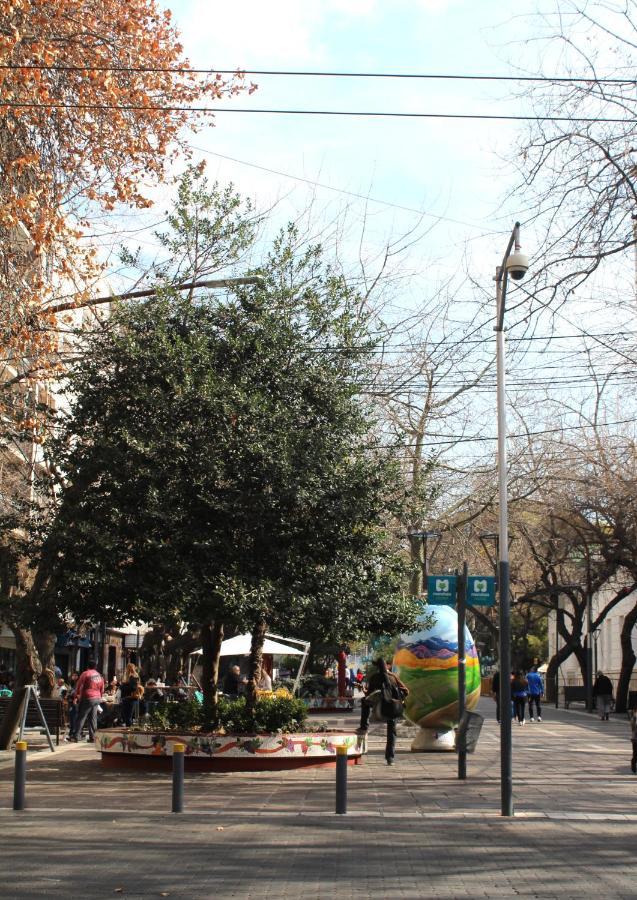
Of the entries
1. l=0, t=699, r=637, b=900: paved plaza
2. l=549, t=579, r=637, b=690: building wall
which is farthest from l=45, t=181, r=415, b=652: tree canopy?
l=549, t=579, r=637, b=690: building wall

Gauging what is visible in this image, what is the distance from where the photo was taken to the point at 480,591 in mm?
18000

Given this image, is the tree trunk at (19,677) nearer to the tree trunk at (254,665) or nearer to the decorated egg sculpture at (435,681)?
the tree trunk at (254,665)

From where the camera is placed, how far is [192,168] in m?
19.6

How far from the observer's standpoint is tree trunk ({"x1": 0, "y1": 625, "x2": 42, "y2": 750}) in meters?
20.8

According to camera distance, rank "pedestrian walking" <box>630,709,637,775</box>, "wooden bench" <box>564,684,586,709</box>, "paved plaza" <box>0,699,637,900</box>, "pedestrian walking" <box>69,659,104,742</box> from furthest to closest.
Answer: "wooden bench" <box>564,684,586,709</box>, "pedestrian walking" <box>69,659,104,742</box>, "pedestrian walking" <box>630,709,637,775</box>, "paved plaza" <box>0,699,637,900</box>

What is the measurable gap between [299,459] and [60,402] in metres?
23.4

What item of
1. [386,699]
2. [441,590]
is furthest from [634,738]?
[386,699]

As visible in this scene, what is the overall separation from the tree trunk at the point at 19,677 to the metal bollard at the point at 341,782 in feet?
31.9

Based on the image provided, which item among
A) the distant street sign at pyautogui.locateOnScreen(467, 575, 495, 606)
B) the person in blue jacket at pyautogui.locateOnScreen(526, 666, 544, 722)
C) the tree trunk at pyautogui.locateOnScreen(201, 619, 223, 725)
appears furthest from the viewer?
the person in blue jacket at pyautogui.locateOnScreen(526, 666, 544, 722)

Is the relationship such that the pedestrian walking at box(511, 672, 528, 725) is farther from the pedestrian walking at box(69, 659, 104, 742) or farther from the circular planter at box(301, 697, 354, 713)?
the pedestrian walking at box(69, 659, 104, 742)

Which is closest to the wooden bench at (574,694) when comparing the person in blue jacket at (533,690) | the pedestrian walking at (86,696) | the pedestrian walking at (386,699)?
the person in blue jacket at (533,690)

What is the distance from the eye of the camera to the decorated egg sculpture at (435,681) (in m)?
22.1

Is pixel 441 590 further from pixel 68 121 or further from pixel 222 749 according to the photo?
pixel 68 121

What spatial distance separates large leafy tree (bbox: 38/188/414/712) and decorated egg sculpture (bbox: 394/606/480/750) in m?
3.96
